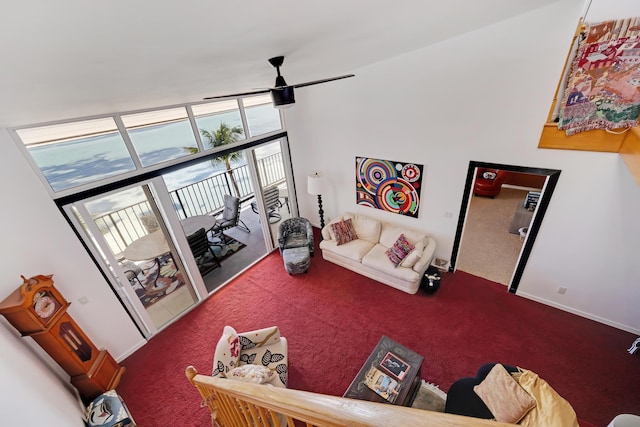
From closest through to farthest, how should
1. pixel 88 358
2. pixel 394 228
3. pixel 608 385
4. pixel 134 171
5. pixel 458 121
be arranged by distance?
pixel 608 385 → pixel 88 358 → pixel 134 171 → pixel 458 121 → pixel 394 228

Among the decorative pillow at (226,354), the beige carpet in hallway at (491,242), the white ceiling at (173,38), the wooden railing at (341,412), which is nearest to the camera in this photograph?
the wooden railing at (341,412)

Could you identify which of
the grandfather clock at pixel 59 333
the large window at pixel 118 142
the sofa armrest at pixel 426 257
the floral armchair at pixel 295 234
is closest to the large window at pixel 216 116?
the large window at pixel 118 142

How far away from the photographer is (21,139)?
2521mm

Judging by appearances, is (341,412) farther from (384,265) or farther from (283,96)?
(384,265)

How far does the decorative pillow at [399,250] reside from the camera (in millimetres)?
4055

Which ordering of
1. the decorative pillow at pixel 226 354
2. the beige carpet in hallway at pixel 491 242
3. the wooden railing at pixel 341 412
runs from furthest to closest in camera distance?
the beige carpet in hallway at pixel 491 242, the decorative pillow at pixel 226 354, the wooden railing at pixel 341 412

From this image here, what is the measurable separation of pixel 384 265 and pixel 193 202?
15.2 feet

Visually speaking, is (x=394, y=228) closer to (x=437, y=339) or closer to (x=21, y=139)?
(x=437, y=339)

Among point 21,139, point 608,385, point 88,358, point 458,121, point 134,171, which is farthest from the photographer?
point 458,121

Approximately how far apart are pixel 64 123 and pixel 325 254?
3.90 meters

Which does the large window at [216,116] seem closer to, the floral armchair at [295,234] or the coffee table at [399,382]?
the floral armchair at [295,234]

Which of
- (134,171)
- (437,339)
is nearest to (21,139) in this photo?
(134,171)

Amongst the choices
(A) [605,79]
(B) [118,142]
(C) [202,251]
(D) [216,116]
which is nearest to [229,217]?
(C) [202,251]

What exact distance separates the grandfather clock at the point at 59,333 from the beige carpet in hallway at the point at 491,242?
5.19 meters
